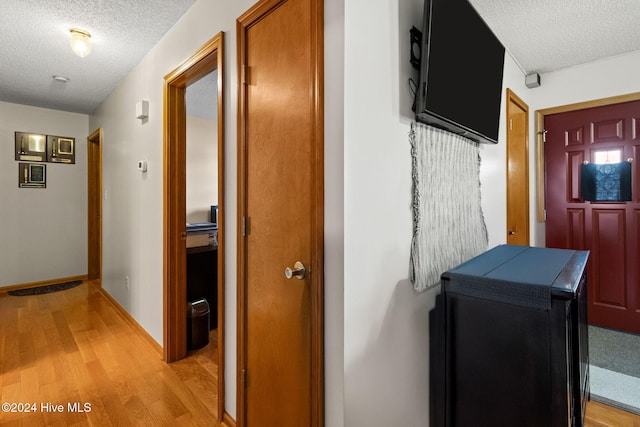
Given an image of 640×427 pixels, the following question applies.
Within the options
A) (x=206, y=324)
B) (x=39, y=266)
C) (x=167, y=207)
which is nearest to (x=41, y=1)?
(x=167, y=207)

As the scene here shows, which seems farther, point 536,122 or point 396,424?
point 536,122

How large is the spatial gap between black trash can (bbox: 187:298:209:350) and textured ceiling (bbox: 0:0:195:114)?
2.12 m

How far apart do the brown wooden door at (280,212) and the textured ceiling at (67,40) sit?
1.07 meters

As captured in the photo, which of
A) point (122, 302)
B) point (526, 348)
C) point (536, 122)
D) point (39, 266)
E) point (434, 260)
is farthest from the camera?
point (39, 266)

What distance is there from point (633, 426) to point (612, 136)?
2.24 metres

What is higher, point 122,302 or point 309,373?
point 309,373

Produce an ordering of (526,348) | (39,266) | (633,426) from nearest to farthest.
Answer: (526,348), (633,426), (39,266)

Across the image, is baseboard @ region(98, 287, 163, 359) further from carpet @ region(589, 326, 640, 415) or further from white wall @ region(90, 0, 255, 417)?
carpet @ region(589, 326, 640, 415)

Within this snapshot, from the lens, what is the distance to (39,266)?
441cm

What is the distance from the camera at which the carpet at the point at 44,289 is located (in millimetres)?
4047

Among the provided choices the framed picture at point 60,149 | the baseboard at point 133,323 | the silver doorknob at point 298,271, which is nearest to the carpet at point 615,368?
the silver doorknob at point 298,271

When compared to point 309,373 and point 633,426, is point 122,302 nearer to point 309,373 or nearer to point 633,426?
point 309,373

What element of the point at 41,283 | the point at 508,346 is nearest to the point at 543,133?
the point at 508,346

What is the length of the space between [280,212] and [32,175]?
479 cm
